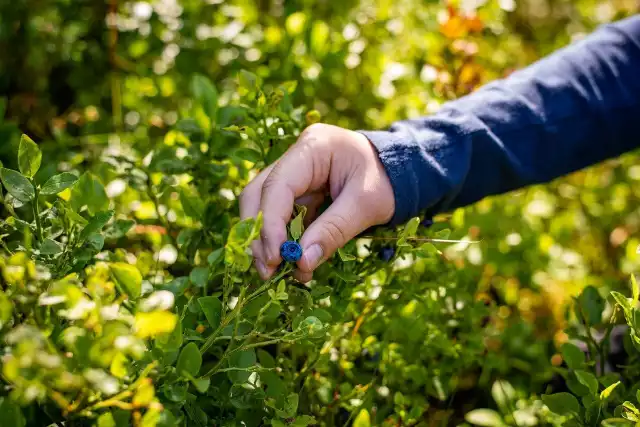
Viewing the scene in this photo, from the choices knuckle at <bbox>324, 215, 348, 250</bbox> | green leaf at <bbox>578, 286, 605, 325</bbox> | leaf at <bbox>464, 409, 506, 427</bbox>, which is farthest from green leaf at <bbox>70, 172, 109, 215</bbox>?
green leaf at <bbox>578, 286, 605, 325</bbox>

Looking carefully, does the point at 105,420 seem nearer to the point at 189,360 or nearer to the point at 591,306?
the point at 189,360

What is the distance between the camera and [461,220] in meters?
1.49

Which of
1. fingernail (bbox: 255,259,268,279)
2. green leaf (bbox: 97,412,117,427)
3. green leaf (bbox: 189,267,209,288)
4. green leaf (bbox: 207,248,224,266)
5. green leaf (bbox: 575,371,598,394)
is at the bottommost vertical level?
green leaf (bbox: 575,371,598,394)

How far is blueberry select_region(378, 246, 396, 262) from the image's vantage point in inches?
40.5

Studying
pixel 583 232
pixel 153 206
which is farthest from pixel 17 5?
pixel 583 232

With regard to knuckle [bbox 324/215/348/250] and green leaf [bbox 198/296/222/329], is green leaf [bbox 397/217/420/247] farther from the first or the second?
green leaf [bbox 198/296/222/329]

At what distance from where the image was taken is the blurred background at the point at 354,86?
147 centimetres

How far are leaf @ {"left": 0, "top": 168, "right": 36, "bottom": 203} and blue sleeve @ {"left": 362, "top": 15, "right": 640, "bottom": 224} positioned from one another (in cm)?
52

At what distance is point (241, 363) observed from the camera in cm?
85

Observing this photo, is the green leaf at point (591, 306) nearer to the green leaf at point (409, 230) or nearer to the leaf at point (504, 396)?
the leaf at point (504, 396)

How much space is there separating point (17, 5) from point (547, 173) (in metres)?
1.38

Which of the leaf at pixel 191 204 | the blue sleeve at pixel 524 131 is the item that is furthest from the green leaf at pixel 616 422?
the leaf at pixel 191 204

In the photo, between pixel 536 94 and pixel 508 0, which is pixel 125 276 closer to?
pixel 536 94

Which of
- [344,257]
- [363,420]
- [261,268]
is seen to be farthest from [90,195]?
[363,420]
